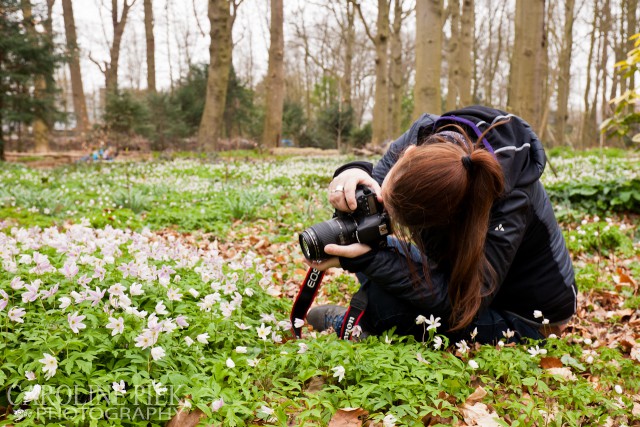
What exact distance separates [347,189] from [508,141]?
798mm

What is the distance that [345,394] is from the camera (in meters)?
1.95

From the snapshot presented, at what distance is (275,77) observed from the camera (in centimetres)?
1823

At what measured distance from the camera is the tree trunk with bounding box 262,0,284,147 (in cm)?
1753

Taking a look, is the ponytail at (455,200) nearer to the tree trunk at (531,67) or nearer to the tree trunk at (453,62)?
the tree trunk at (531,67)

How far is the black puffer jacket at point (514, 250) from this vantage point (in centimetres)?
216

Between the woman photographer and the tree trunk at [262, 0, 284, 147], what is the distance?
1620 centimetres

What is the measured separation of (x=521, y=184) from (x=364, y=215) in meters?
0.76

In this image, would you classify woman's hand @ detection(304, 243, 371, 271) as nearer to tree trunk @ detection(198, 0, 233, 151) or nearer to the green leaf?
the green leaf

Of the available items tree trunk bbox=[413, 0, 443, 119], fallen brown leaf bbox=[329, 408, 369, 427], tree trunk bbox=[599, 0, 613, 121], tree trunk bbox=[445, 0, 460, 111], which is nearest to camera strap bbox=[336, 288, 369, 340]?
fallen brown leaf bbox=[329, 408, 369, 427]

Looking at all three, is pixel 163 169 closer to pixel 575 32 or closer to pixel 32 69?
pixel 32 69

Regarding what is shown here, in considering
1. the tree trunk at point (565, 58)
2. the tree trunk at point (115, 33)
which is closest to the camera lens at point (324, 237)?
the tree trunk at point (565, 58)

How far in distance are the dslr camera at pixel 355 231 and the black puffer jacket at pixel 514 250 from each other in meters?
0.09

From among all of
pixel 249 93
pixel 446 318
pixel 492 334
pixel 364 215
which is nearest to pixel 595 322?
pixel 492 334

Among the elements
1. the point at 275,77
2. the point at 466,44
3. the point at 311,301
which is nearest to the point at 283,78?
the point at 275,77
